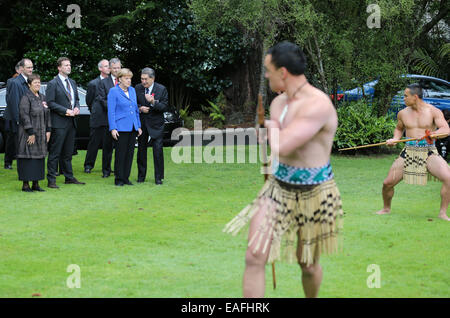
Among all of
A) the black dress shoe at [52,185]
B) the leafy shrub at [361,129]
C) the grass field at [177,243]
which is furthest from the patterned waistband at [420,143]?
the leafy shrub at [361,129]

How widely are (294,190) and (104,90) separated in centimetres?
834

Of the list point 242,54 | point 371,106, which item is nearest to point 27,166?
point 371,106

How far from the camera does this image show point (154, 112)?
38.1 feet

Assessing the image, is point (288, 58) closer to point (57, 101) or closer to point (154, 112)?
point (154, 112)

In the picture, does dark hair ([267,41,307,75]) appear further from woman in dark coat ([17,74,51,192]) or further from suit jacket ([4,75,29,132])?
suit jacket ([4,75,29,132])

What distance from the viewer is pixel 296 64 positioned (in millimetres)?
4555

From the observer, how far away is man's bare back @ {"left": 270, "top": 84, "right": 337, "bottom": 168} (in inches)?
172

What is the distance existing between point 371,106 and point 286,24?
3121mm

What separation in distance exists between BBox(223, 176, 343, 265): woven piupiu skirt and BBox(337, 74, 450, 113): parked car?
12.6 metres

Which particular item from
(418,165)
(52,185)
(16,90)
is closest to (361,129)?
(418,165)

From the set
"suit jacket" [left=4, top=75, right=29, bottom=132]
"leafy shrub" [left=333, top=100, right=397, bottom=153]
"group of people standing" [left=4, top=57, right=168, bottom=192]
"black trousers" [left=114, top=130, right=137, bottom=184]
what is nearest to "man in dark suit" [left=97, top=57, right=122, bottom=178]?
"group of people standing" [left=4, top=57, right=168, bottom=192]

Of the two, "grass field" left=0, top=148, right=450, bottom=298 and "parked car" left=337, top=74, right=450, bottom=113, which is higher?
"parked car" left=337, top=74, right=450, bottom=113

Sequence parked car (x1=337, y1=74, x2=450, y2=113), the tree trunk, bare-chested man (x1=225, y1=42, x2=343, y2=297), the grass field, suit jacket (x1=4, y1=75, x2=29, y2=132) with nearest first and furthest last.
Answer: bare-chested man (x1=225, y1=42, x2=343, y2=297), the grass field, suit jacket (x1=4, y1=75, x2=29, y2=132), parked car (x1=337, y1=74, x2=450, y2=113), the tree trunk

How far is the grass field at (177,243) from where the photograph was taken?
A: 5812 mm
